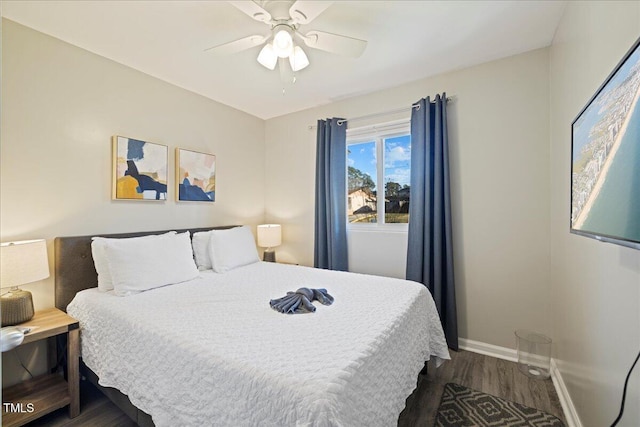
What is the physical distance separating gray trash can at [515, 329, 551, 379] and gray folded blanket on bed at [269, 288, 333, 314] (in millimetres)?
1721

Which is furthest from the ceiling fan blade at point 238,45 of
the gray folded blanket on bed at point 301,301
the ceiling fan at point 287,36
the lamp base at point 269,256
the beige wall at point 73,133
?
the lamp base at point 269,256

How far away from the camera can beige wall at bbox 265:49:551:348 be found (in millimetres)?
2449

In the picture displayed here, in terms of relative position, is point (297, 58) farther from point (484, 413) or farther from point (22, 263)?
point (484, 413)

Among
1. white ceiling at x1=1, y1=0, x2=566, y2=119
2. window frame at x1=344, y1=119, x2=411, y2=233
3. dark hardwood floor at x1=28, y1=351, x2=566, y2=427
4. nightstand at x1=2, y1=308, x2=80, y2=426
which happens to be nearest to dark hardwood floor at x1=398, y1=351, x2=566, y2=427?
dark hardwood floor at x1=28, y1=351, x2=566, y2=427

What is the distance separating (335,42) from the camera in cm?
194

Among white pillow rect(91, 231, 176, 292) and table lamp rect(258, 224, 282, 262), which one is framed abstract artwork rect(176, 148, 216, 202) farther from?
white pillow rect(91, 231, 176, 292)

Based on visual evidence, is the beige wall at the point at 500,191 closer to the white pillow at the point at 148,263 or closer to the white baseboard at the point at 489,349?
the white baseboard at the point at 489,349

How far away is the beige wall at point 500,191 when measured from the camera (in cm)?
245

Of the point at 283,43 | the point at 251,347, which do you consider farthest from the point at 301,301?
the point at 283,43

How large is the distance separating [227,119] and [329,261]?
81.1 inches

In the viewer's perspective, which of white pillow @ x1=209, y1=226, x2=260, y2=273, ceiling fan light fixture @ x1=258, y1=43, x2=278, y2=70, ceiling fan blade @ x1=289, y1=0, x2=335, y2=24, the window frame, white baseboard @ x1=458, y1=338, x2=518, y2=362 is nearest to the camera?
ceiling fan blade @ x1=289, y1=0, x2=335, y2=24

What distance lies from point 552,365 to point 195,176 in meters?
3.59

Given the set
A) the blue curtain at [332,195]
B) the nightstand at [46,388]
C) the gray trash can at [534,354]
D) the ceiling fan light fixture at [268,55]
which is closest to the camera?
the nightstand at [46,388]

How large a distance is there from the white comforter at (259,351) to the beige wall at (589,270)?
0.81 m
